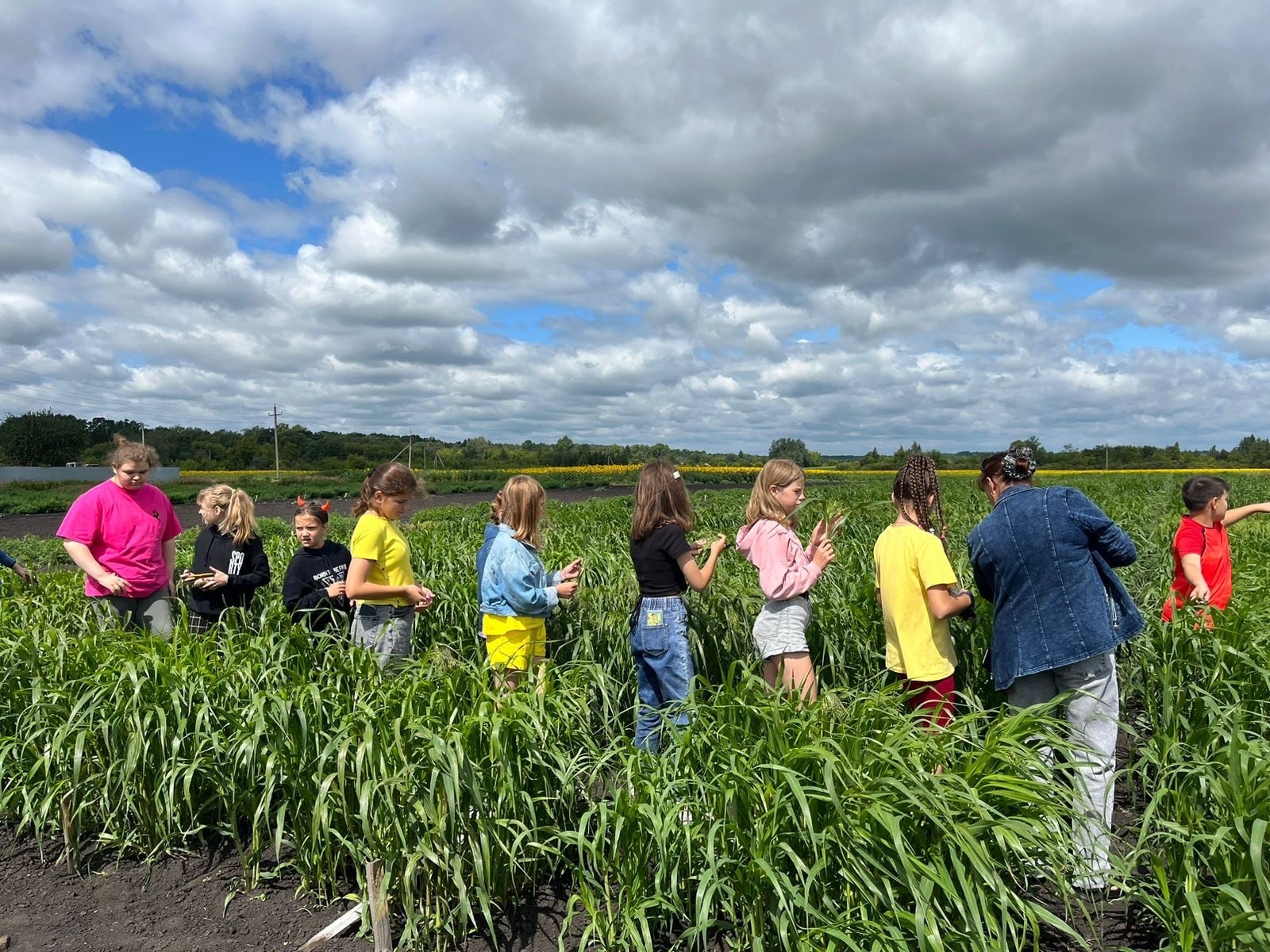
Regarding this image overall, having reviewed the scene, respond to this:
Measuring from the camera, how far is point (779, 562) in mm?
3703

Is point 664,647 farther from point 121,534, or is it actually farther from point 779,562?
point 121,534

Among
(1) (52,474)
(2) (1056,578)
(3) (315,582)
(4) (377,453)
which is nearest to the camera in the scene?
(2) (1056,578)

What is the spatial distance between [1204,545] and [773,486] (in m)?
2.87

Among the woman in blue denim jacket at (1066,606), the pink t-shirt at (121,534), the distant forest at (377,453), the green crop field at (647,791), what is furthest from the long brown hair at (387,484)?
the distant forest at (377,453)

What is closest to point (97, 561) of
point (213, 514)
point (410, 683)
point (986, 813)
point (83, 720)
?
point (213, 514)

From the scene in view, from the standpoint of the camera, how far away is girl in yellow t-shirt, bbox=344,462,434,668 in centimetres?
406

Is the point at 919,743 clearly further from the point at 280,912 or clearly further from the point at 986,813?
the point at 280,912

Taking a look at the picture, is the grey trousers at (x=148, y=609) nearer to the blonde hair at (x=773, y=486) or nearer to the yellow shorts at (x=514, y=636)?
the yellow shorts at (x=514, y=636)

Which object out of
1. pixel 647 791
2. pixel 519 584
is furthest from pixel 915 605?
pixel 519 584

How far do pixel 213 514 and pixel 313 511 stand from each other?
0.81 meters

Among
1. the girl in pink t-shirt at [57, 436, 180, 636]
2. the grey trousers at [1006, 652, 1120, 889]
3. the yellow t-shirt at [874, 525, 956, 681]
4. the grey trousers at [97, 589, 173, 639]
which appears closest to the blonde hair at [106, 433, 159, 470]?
the girl in pink t-shirt at [57, 436, 180, 636]

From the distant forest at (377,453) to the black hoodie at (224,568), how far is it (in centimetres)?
5374

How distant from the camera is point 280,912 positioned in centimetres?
293

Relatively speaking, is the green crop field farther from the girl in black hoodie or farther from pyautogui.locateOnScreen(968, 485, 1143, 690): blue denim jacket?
the girl in black hoodie
